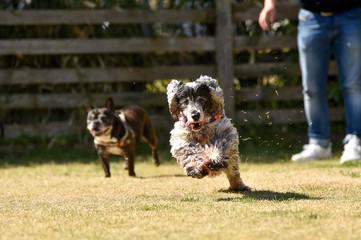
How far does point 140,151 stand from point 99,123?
2.17 m

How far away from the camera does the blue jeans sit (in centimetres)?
670

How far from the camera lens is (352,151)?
6539mm

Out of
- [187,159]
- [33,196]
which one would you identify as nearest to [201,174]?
[187,159]

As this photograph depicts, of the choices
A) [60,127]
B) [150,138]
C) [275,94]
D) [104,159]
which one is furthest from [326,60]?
[60,127]

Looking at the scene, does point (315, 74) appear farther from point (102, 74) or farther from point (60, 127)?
point (60, 127)

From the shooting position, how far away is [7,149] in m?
8.27

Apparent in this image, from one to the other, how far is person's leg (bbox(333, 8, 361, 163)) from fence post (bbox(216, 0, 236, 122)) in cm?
177

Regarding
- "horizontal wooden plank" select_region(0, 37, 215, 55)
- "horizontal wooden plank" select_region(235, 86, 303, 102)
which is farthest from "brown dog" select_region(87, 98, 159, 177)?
"horizontal wooden plank" select_region(235, 86, 303, 102)

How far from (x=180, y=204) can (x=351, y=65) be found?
126 inches

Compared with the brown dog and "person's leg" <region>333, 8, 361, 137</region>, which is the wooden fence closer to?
"person's leg" <region>333, 8, 361, 137</region>

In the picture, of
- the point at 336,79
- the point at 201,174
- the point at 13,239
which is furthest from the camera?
the point at 336,79

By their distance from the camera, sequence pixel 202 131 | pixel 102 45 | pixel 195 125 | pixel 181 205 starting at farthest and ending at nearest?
pixel 102 45
pixel 202 131
pixel 195 125
pixel 181 205

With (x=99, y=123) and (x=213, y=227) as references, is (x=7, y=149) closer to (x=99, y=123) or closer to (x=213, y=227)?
(x=99, y=123)

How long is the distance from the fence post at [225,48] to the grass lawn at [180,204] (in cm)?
189
